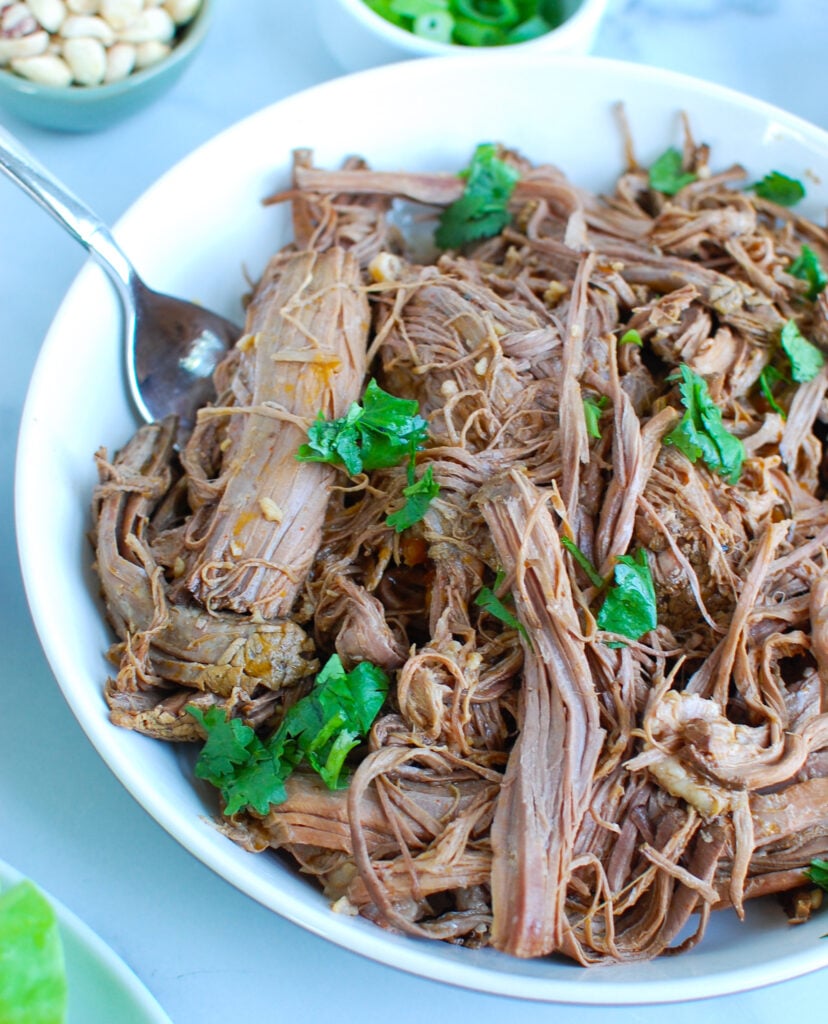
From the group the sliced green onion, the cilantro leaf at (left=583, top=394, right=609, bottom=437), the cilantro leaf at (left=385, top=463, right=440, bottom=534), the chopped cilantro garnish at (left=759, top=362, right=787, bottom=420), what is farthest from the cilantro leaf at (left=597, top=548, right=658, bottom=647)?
the sliced green onion

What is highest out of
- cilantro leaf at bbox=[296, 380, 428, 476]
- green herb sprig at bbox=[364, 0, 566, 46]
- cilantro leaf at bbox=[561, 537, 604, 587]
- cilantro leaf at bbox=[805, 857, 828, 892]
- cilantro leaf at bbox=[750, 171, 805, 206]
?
green herb sprig at bbox=[364, 0, 566, 46]

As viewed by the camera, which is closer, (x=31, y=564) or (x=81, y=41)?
(x=31, y=564)

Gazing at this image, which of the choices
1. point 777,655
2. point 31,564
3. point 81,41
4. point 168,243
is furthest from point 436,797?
point 81,41

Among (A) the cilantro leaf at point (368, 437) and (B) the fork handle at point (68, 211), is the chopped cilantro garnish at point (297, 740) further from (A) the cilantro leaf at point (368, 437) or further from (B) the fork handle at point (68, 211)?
(B) the fork handle at point (68, 211)

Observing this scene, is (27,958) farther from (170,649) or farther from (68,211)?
(68,211)

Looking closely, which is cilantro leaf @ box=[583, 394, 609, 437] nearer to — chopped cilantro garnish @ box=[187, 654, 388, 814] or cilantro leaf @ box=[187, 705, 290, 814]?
chopped cilantro garnish @ box=[187, 654, 388, 814]

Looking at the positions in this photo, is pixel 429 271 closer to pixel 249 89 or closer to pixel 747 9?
pixel 249 89

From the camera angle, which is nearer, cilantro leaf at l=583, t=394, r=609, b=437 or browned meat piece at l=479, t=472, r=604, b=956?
browned meat piece at l=479, t=472, r=604, b=956

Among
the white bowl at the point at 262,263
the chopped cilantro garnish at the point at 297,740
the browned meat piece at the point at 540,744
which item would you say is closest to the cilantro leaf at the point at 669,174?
the white bowl at the point at 262,263

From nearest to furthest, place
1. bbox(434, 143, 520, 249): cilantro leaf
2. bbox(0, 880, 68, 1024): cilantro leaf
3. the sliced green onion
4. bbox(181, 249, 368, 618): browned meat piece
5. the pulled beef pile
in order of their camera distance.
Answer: bbox(0, 880, 68, 1024): cilantro leaf < the pulled beef pile < bbox(181, 249, 368, 618): browned meat piece < bbox(434, 143, 520, 249): cilantro leaf < the sliced green onion
